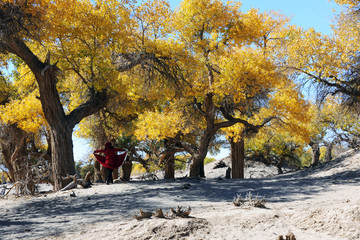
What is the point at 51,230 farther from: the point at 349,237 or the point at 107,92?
the point at 107,92

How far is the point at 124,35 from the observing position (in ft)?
42.0

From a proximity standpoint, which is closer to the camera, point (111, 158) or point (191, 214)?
point (191, 214)

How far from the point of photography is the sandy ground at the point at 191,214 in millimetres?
4742

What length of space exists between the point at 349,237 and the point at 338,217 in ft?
1.49

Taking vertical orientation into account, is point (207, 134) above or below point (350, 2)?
below

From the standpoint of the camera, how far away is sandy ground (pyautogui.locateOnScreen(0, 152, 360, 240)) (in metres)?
4.74

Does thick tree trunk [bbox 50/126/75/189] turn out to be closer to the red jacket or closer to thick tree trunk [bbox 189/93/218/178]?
the red jacket

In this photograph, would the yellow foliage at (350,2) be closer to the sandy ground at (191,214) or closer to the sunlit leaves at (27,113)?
the sandy ground at (191,214)

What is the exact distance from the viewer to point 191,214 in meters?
6.32

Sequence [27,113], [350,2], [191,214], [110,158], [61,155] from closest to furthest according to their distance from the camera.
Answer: [191,214], [61,155], [110,158], [350,2], [27,113]

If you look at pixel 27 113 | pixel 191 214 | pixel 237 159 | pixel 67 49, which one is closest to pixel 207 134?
pixel 237 159

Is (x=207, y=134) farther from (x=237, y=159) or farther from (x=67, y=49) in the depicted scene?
(x=67, y=49)

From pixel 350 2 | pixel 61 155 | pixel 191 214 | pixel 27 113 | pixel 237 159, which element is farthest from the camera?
pixel 237 159

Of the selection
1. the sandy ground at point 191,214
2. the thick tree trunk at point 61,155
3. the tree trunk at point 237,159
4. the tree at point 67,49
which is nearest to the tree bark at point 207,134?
the tree trunk at point 237,159
